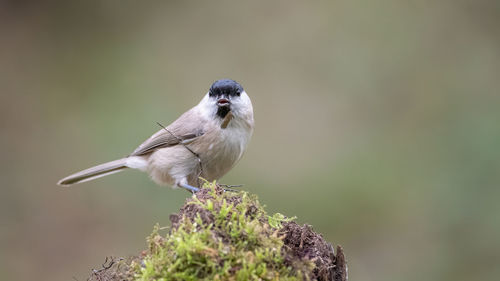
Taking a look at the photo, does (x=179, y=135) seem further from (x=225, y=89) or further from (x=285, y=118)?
(x=285, y=118)

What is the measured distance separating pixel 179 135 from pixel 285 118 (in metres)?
4.84

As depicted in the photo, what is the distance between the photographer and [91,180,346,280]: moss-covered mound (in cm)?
215

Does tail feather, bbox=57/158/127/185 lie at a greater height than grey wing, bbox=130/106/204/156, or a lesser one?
lesser

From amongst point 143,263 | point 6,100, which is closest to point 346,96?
point 6,100

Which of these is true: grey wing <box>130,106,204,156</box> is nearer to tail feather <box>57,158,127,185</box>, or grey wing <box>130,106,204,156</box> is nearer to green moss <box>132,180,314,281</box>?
tail feather <box>57,158,127,185</box>

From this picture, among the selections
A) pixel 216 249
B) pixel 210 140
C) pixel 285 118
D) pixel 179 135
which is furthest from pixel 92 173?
pixel 285 118

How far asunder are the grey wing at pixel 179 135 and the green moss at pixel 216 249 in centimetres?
208

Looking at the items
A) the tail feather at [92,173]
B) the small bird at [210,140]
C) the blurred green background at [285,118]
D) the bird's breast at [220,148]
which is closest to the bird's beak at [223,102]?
the small bird at [210,140]

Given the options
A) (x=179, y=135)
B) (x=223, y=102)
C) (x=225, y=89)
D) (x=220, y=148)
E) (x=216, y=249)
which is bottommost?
(x=216, y=249)

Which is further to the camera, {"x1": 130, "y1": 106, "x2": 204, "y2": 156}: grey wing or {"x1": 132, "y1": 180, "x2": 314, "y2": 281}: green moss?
{"x1": 130, "y1": 106, "x2": 204, "y2": 156}: grey wing

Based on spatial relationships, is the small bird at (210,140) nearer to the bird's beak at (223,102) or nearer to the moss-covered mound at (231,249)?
the bird's beak at (223,102)

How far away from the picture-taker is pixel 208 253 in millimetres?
2139

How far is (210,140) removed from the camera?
14.6 ft

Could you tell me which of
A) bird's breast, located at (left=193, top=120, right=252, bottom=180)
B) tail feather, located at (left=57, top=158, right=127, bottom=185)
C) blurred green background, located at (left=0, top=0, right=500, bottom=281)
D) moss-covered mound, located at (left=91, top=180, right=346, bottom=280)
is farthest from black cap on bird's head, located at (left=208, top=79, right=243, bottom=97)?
blurred green background, located at (left=0, top=0, right=500, bottom=281)
